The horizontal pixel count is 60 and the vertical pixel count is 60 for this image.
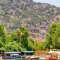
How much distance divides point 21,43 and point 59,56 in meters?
52.4

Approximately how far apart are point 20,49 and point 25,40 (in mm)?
5738

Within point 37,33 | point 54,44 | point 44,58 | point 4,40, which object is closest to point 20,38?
point 4,40

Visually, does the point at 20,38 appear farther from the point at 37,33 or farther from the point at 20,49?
the point at 37,33

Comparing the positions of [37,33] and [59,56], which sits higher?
[59,56]

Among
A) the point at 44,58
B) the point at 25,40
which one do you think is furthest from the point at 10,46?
the point at 44,58

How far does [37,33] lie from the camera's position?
199 metres

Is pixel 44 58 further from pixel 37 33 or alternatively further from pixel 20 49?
pixel 37 33

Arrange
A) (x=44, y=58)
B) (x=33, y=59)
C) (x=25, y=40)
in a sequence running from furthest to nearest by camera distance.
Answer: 1. (x=25, y=40)
2. (x=33, y=59)
3. (x=44, y=58)

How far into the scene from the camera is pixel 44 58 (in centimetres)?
3906

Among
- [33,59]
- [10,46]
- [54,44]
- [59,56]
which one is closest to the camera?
[59,56]

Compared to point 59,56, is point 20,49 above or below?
below

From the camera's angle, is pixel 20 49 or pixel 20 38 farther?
pixel 20 38

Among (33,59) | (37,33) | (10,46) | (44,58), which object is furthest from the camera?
(37,33)

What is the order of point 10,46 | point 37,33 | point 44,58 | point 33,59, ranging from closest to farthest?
point 44,58
point 33,59
point 10,46
point 37,33
